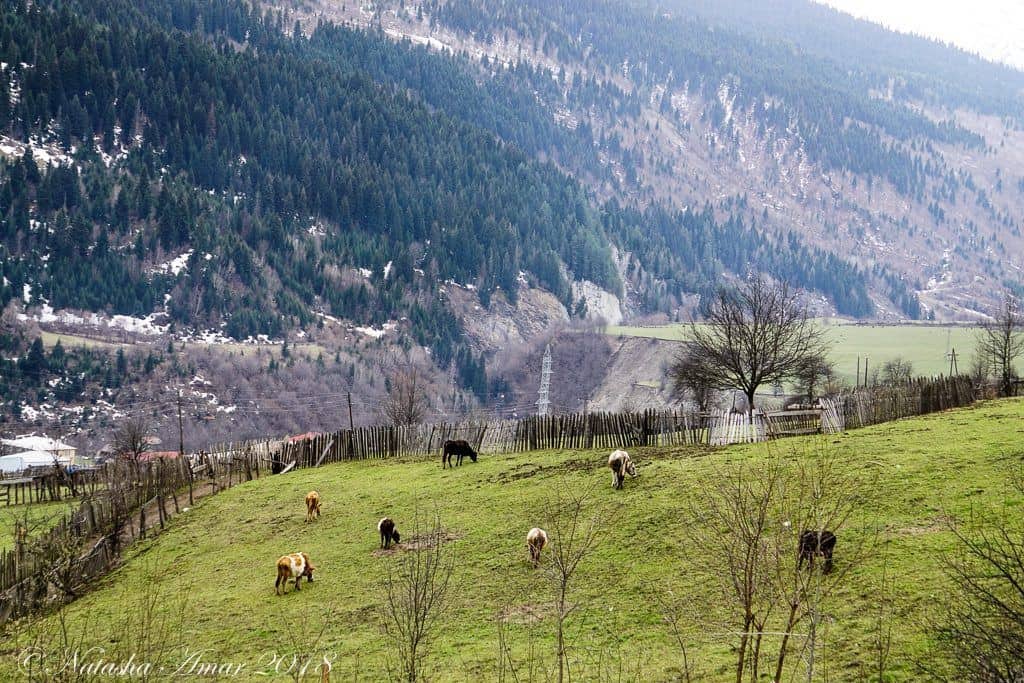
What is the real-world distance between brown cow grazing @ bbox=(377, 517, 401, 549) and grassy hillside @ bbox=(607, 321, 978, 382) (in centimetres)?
7272

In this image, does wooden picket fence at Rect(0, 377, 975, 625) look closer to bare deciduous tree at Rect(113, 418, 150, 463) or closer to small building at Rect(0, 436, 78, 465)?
bare deciduous tree at Rect(113, 418, 150, 463)

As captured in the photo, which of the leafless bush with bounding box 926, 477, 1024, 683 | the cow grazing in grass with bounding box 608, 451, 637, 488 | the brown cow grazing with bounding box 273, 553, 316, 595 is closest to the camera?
the leafless bush with bounding box 926, 477, 1024, 683

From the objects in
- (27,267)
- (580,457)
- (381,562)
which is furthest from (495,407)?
(381,562)

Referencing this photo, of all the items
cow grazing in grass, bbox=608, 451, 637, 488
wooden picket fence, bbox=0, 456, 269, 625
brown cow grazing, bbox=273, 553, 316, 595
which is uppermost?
cow grazing in grass, bbox=608, 451, 637, 488

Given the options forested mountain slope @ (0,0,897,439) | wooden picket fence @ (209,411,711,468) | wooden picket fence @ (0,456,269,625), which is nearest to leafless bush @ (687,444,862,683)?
wooden picket fence @ (209,411,711,468)

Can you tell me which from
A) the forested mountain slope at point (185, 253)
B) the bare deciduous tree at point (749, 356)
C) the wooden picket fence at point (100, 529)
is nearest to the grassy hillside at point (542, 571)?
the wooden picket fence at point (100, 529)

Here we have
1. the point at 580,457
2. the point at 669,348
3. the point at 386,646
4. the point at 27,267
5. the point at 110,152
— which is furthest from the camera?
the point at 110,152

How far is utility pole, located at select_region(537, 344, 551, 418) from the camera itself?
12896cm

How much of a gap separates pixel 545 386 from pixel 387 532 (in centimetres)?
11541

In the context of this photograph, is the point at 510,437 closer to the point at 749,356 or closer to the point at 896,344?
the point at 749,356

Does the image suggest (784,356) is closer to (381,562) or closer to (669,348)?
(381,562)

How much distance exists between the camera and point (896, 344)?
12225 cm

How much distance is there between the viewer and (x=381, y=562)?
81.2 feet

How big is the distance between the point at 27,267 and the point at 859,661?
148m
